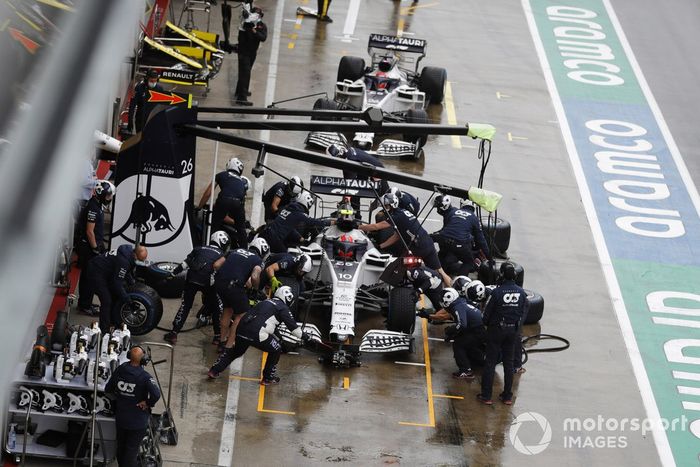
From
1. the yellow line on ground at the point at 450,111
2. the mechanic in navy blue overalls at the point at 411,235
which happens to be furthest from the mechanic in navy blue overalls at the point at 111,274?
the yellow line on ground at the point at 450,111

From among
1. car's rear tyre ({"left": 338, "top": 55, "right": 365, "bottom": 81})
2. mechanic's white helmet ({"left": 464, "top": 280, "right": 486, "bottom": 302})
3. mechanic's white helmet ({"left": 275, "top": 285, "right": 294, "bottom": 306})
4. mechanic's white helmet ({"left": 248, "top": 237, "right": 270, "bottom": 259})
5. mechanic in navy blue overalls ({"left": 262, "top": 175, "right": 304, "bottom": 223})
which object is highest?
mechanic's white helmet ({"left": 275, "top": 285, "right": 294, "bottom": 306})

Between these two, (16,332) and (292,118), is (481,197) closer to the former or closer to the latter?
(292,118)

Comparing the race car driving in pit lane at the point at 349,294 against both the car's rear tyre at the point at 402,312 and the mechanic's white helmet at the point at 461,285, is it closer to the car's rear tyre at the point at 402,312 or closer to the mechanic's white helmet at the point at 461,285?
the car's rear tyre at the point at 402,312

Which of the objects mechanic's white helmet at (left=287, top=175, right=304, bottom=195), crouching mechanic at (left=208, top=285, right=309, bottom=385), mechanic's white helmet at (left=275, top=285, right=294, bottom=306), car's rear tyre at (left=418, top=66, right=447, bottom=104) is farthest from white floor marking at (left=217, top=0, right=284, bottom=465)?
car's rear tyre at (left=418, top=66, right=447, bottom=104)

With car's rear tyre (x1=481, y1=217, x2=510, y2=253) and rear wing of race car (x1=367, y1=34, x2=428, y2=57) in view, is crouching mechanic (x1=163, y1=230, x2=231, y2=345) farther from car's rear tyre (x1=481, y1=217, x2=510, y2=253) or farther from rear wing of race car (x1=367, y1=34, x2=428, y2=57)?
rear wing of race car (x1=367, y1=34, x2=428, y2=57)

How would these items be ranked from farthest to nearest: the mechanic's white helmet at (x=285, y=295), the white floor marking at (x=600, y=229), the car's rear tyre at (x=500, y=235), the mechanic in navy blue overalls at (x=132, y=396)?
the car's rear tyre at (x=500, y=235) < the white floor marking at (x=600, y=229) < the mechanic's white helmet at (x=285, y=295) < the mechanic in navy blue overalls at (x=132, y=396)

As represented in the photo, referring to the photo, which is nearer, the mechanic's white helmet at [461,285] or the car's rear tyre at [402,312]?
the car's rear tyre at [402,312]

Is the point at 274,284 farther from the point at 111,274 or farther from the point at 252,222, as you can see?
the point at 252,222

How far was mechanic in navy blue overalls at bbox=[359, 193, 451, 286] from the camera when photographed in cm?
1611

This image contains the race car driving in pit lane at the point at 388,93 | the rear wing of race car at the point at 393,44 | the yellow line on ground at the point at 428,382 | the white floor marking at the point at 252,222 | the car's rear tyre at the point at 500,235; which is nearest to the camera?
the white floor marking at the point at 252,222

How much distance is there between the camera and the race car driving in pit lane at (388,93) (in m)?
21.5

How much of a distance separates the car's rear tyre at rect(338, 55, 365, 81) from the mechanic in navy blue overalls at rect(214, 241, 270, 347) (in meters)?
9.92

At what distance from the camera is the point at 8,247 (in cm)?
85

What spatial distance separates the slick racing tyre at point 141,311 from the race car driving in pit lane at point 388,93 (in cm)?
657
